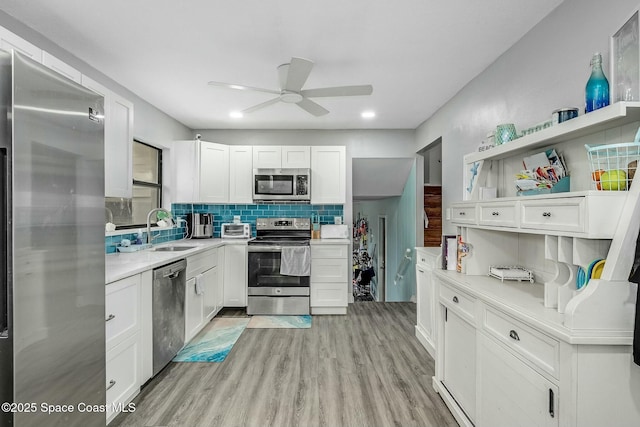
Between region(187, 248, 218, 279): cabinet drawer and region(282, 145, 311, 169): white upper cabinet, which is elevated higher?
region(282, 145, 311, 169): white upper cabinet

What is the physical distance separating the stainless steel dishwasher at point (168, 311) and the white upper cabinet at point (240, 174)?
1.66 m

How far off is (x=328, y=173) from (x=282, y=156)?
0.68 meters

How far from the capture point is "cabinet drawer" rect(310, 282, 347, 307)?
391cm

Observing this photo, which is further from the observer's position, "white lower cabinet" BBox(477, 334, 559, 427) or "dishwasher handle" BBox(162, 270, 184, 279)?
"dishwasher handle" BBox(162, 270, 184, 279)

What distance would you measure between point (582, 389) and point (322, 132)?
4062 millimetres

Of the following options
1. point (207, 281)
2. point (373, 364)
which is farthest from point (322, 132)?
point (373, 364)

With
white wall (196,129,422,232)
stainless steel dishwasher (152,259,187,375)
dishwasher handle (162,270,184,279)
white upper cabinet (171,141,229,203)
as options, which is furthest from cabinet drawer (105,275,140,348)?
white wall (196,129,422,232)

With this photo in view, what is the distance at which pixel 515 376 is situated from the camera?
137 centimetres

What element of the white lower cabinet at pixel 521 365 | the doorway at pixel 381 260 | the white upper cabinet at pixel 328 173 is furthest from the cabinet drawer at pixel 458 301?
the doorway at pixel 381 260

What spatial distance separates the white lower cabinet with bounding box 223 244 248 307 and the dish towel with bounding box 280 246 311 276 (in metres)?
0.53

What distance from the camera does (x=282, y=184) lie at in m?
4.20

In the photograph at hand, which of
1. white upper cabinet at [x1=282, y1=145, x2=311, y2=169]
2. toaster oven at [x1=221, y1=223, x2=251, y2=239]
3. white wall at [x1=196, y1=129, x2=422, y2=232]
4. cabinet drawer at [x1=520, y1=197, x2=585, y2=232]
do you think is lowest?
toaster oven at [x1=221, y1=223, x2=251, y2=239]

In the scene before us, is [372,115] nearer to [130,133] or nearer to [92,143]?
[130,133]

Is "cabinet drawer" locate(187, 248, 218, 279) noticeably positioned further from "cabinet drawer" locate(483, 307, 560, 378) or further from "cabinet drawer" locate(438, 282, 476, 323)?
"cabinet drawer" locate(483, 307, 560, 378)
